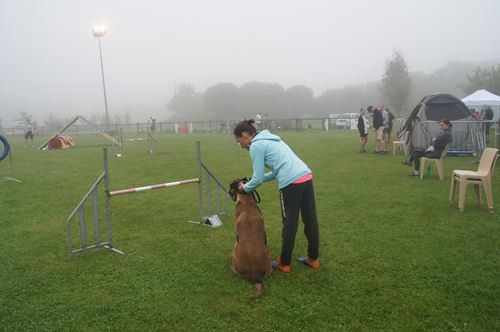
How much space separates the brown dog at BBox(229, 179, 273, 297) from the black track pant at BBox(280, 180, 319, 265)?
0.27 m

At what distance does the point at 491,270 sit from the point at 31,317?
488 centimetres

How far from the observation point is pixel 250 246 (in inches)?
157

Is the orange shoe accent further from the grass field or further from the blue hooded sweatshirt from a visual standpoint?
the blue hooded sweatshirt

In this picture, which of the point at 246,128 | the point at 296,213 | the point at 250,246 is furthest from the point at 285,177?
the point at 250,246

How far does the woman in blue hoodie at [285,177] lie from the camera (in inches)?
157

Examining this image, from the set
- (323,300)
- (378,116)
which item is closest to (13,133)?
(378,116)

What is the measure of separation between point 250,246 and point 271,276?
1.71ft

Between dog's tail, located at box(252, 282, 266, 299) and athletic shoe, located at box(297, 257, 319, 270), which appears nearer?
dog's tail, located at box(252, 282, 266, 299)

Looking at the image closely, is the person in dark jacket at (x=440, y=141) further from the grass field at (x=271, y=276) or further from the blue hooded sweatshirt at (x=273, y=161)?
the blue hooded sweatshirt at (x=273, y=161)

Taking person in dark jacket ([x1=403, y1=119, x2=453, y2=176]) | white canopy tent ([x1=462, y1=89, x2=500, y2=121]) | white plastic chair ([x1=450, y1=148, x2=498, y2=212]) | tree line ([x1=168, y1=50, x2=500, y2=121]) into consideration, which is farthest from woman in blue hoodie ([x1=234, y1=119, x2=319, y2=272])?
tree line ([x1=168, y1=50, x2=500, y2=121])

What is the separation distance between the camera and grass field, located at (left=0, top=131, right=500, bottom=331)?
3.38 metres

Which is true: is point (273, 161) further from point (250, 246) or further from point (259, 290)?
point (259, 290)

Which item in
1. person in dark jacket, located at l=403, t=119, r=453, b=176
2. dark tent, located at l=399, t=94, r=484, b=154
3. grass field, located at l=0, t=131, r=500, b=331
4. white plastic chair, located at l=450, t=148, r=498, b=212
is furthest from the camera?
dark tent, located at l=399, t=94, r=484, b=154

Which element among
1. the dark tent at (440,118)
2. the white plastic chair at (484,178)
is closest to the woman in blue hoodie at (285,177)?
the white plastic chair at (484,178)
